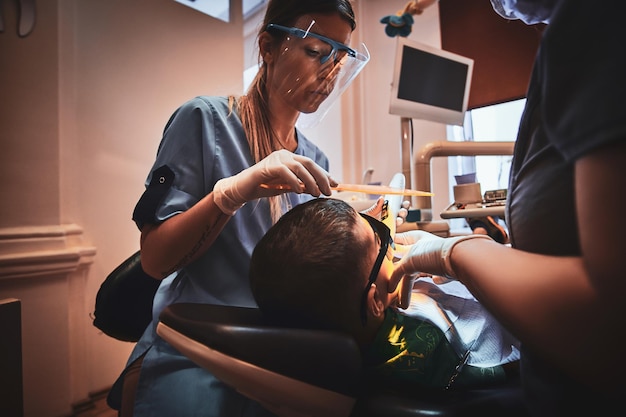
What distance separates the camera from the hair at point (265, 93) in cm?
89

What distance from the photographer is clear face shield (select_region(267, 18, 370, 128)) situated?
872 millimetres

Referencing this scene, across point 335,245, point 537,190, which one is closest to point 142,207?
point 335,245

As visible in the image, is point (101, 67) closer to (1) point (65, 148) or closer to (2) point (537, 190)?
(1) point (65, 148)

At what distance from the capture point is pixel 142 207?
0.80m

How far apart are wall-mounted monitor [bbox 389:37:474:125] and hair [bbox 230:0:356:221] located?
781 mm

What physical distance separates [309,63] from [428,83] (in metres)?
1.10

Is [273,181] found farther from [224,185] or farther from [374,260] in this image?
[374,260]

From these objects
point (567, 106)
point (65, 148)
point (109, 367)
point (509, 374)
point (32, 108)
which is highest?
Answer: point (32, 108)

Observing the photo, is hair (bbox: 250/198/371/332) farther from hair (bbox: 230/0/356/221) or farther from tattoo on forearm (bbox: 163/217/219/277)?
hair (bbox: 230/0/356/221)

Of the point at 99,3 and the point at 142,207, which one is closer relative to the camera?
the point at 142,207

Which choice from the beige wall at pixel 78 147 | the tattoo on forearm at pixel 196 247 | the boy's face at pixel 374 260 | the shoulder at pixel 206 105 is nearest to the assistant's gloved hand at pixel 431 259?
the boy's face at pixel 374 260

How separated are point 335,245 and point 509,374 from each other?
1.42ft

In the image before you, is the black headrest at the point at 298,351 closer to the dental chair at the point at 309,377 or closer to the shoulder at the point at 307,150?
the dental chair at the point at 309,377

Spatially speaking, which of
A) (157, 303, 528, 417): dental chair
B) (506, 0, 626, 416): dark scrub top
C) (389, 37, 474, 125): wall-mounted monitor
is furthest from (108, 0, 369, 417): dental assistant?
(389, 37, 474, 125): wall-mounted monitor
